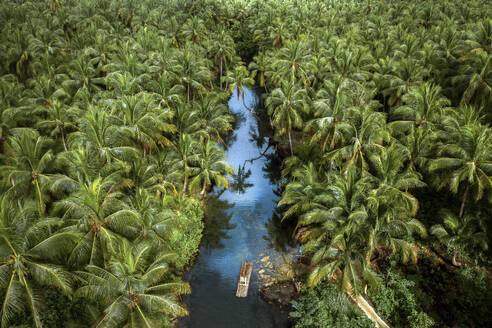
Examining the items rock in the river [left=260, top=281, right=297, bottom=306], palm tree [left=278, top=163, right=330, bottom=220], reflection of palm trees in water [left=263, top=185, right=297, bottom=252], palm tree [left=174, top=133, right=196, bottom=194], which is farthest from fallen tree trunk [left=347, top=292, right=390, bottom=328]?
palm tree [left=174, top=133, right=196, bottom=194]

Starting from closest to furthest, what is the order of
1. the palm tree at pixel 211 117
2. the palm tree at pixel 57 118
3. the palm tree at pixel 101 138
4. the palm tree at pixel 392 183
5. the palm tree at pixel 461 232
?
the palm tree at pixel 392 183 → the palm tree at pixel 461 232 → the palm tree at pixel 101 138 → the palm tree at pixel 57 118 → the palm tree at pixel 211 117

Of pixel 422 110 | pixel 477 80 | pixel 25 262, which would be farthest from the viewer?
pixel 477 80

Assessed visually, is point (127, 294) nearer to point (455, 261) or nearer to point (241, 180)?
point (455, 261)

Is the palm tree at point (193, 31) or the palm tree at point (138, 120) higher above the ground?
the palm tree at point (193, 31)

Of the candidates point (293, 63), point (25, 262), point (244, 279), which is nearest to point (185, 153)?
point (244, 279)

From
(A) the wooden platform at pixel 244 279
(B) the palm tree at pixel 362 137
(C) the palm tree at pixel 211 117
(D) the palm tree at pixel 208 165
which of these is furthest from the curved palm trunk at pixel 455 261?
(C) the palm tree at pixel 211 117

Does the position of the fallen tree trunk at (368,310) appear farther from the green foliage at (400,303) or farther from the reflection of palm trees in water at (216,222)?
the reflection of palm trees in water at (216,222)
